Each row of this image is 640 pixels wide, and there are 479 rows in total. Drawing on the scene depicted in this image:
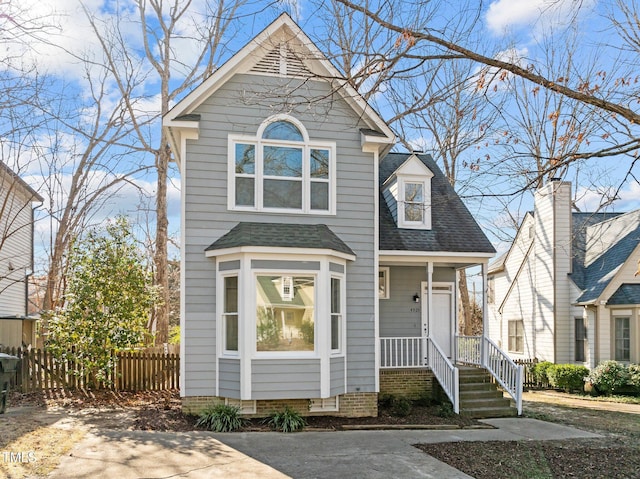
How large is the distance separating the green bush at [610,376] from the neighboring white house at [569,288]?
0.56 meters

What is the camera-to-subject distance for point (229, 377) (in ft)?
36.7

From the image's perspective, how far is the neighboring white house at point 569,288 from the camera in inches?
695

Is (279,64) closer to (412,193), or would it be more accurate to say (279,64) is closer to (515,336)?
(412,193)

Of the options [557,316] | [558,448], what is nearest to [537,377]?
[557,316]

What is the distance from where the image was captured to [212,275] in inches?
456

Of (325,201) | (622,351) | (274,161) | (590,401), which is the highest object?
(274,161)

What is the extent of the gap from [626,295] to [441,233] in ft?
23.7

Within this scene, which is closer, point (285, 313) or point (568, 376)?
point (285, 313)

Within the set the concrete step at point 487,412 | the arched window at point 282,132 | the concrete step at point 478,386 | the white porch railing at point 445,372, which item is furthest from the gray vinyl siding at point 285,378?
the arched window at point 282,132

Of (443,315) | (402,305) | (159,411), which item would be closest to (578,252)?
(443,315)

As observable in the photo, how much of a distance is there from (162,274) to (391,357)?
28.4 feet

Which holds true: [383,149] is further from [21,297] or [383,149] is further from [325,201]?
[21,297]

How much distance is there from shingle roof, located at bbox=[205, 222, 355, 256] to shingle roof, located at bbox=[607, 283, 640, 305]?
33.1 ft

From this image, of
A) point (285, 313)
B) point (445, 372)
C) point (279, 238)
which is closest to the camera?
point (285, 313)
